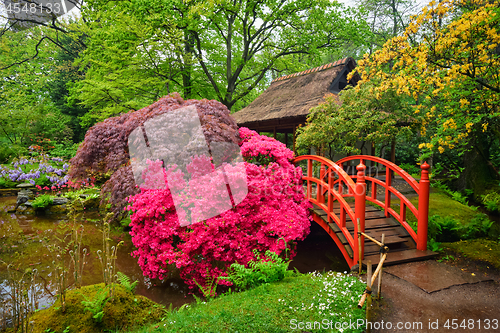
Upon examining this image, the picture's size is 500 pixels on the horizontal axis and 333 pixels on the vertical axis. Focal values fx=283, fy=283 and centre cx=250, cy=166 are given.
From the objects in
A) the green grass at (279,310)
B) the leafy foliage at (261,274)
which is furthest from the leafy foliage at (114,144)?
the green grass at (279,310)

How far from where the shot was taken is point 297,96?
36.8 feet

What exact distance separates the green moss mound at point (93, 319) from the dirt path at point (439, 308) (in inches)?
101

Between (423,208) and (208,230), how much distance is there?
3419mm

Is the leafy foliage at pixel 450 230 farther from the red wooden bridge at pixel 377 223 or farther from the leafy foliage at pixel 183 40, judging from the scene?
the leafy foliage at pixel 183 40

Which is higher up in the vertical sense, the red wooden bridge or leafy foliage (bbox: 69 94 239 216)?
leafy foliage (bbox: 69 94 239 216)

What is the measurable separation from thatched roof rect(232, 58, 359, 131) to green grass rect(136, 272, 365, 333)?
6.80m

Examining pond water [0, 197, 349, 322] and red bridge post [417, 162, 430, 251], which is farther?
pond water [0, 197, 349, 322]

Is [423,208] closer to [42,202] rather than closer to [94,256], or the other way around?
[94,256]

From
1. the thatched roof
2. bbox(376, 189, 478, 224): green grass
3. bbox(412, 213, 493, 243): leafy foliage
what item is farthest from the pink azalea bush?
the thatched roof

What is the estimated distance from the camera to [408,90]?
465 cm

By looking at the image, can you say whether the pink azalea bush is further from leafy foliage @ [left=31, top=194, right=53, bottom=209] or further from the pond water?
leafy foliage @ [left=31, top=194, right=53, bottom=209]

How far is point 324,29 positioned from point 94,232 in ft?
43.4

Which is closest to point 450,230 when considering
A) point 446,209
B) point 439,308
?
point 446,209

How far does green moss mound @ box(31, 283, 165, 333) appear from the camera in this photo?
285cm
